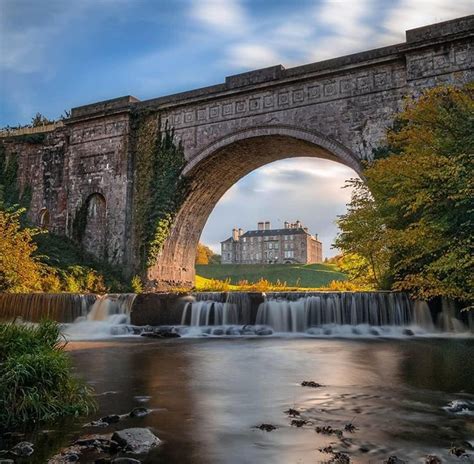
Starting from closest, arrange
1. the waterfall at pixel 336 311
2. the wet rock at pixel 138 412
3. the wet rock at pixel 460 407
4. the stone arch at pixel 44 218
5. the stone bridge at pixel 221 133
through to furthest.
Answer: the wet rock at pixel 138 412 → the wet rock at pixel 460 407 → the waterfall at pixel 336 311 → the stone bridge at pixel 221 133 → the stone arch at pixel 44 218

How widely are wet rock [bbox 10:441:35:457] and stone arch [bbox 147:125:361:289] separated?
599 inches

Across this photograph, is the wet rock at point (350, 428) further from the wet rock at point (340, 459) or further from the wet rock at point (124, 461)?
the wet rock at point (124, 461)

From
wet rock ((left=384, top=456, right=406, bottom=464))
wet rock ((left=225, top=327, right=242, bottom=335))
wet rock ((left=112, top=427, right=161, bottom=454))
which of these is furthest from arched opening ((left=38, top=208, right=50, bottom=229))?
wet rock ((left=384, top=456, right=406, bottom=464))

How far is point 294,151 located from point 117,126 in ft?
26.5

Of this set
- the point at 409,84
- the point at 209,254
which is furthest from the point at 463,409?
the point at 209,254

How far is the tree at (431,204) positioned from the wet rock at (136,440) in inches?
283

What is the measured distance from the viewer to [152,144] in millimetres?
20984

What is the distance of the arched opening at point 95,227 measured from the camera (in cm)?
2140

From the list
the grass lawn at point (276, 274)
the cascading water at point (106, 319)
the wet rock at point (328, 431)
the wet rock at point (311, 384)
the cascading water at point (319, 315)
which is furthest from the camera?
the grass lawn at point (276, 274)

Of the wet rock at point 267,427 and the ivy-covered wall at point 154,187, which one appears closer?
the wet rock at point 267,427

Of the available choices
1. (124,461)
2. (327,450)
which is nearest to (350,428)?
(327,450)

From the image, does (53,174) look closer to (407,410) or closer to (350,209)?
(350,209)

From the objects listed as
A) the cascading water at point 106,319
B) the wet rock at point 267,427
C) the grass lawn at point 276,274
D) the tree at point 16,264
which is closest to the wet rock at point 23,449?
the wet rock at point 267,427

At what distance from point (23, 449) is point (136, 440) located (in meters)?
0.75
